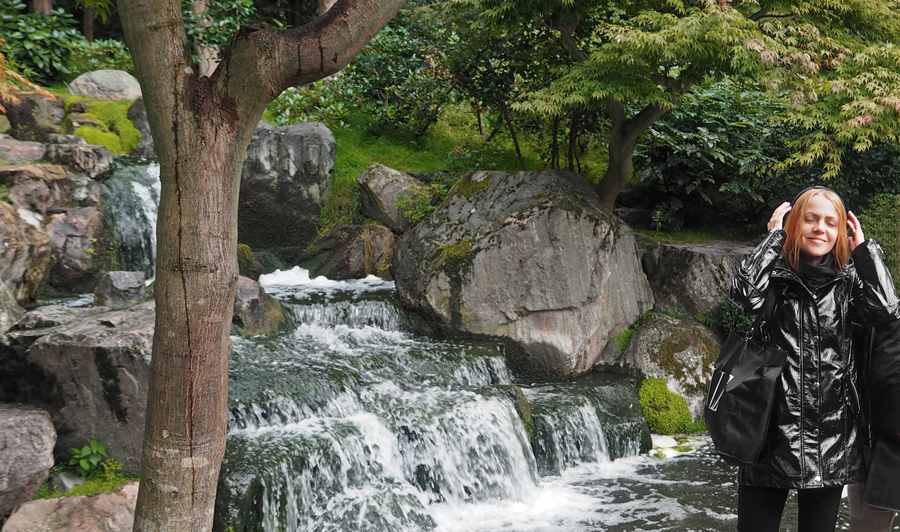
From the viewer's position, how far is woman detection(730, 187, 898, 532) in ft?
9.30

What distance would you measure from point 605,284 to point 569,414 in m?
2.04

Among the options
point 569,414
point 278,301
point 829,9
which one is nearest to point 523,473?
point 569,414

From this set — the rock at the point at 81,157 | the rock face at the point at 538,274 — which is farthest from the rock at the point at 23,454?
the rock at the point at 81,157

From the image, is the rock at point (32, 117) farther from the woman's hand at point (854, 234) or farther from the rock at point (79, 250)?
the woman's hand at point (854, 234)

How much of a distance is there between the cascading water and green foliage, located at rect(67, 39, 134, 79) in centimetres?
514

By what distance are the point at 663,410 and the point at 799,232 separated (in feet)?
18.6

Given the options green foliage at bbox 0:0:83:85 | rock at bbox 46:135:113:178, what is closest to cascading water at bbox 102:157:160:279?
rock at bbox 46:135:113:178

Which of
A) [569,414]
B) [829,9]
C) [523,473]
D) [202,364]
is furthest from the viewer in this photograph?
[829,9]

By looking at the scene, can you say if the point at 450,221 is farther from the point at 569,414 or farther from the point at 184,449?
the point at 184,449

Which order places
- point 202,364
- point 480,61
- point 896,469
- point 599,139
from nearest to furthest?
point 896,469 < point 202,364 < point 480,61 < point 599,139

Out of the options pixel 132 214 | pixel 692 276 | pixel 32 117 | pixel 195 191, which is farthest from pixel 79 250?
pixel 692 276

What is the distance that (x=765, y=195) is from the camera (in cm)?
1116

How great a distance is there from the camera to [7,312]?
5.82 m

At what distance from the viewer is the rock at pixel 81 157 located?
9484 millimetres
